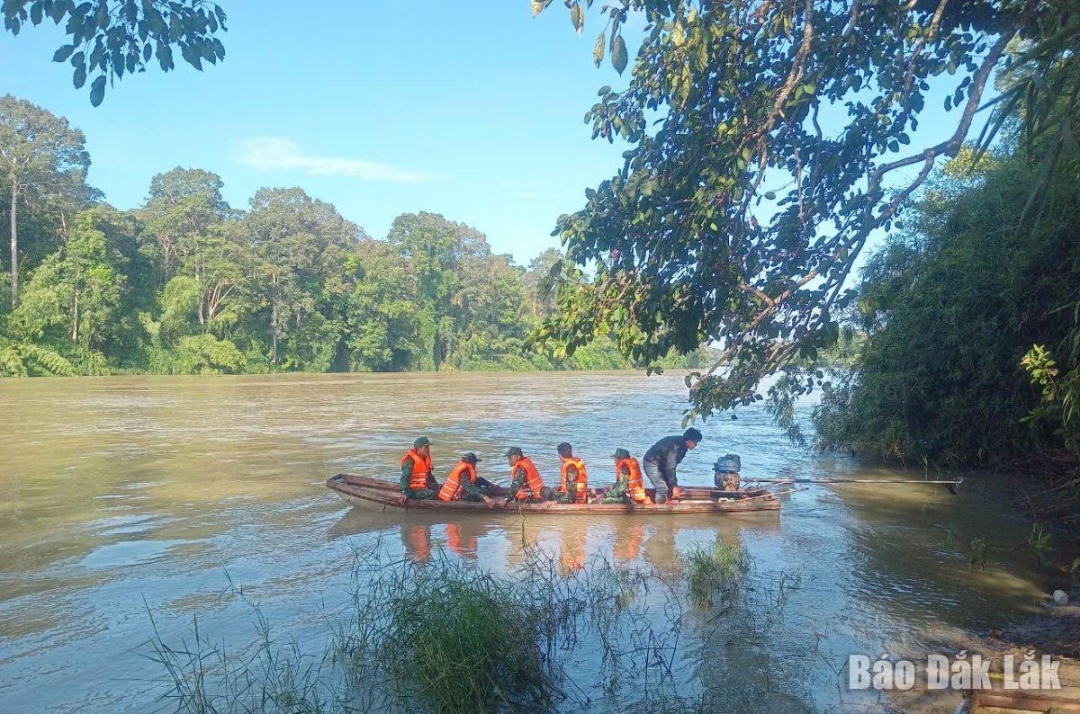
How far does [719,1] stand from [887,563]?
5726mm

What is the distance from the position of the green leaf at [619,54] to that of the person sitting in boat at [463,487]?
6694mm

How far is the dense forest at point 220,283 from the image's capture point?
39625 mm

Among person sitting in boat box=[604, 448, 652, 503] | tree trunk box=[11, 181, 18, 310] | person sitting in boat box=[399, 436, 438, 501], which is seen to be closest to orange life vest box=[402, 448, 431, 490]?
person sitting in boat box=[399, 436, 438, 501]

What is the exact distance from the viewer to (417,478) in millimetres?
10023

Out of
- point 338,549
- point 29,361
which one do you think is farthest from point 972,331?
point 29,361

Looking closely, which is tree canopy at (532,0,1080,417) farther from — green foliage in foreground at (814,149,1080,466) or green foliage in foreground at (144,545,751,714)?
green foliage in foreground at (814,149,1080,466)

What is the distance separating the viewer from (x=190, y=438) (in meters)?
17.5

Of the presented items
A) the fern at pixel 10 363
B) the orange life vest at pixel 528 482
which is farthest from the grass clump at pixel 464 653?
the fern at pixel 10 363

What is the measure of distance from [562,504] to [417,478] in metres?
1.94

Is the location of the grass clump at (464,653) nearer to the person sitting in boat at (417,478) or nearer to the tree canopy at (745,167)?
the tree canopy at (745,167)

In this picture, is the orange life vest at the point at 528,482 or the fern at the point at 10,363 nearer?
the orange life vest at the point at 528,482

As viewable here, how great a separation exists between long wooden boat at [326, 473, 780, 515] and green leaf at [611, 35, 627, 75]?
21.2 ft

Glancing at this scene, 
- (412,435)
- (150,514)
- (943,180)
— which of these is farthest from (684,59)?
(412,435)

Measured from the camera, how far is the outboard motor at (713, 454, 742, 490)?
10.6m
